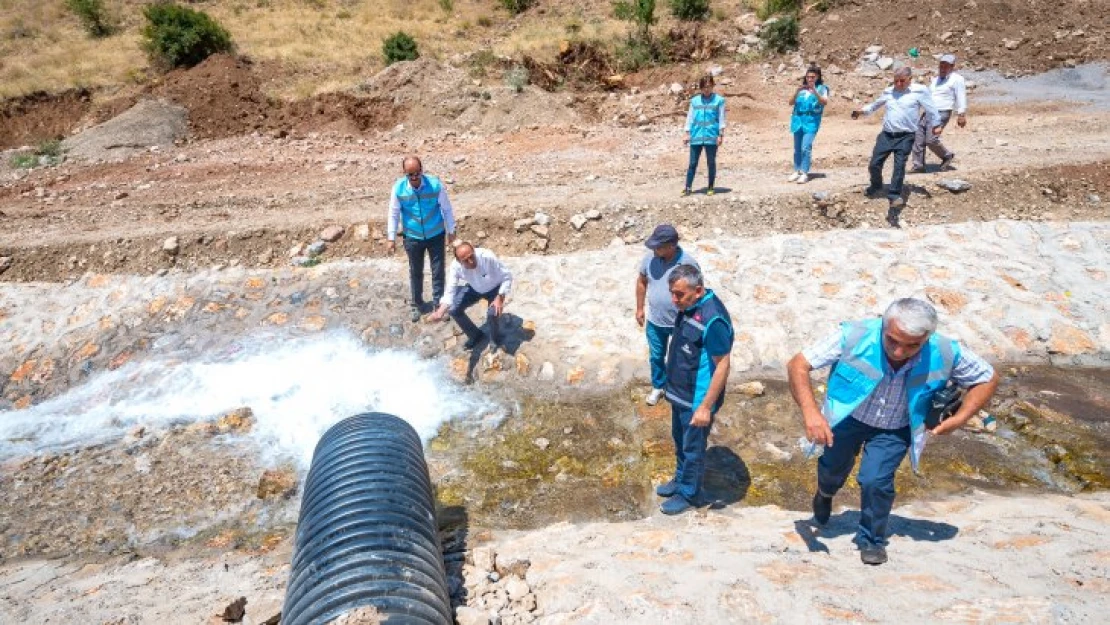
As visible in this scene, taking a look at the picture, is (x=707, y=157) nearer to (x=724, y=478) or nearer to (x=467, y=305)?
(x=467, y=305)

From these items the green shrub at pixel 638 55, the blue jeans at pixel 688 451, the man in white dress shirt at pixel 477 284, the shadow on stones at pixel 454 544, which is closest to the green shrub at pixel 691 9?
the green shrub at pixel 638 55

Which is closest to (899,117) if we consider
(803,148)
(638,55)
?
(803,148)

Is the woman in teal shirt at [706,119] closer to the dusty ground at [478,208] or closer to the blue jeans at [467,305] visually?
the dusty ground at [478,208]

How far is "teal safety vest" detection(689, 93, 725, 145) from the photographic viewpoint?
30.4ft

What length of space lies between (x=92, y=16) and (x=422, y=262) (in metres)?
27.4

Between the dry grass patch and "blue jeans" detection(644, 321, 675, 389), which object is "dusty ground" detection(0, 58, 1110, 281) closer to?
the dry grass patch

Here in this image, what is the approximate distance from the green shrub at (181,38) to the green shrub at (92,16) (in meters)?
6.66

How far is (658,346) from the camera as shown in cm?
568

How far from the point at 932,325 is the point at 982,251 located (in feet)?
19.0

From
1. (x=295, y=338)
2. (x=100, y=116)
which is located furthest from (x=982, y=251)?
(x=100, y=116)

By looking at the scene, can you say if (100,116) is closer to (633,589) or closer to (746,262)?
(746,262)

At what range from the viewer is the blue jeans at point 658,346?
552 cm

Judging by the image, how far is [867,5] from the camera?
20750 millimetres

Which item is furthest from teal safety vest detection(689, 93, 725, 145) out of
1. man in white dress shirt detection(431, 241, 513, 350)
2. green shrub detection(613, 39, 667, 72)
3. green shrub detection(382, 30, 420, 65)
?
green shrub detection(382, 30, 420, 65)
